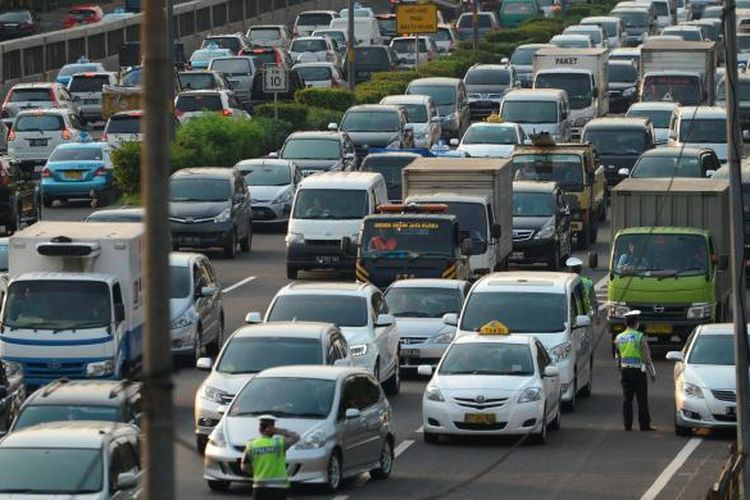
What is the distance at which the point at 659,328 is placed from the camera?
3575cm

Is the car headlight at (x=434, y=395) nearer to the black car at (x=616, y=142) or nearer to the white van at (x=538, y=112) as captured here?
the black car at (x=616, y=142)

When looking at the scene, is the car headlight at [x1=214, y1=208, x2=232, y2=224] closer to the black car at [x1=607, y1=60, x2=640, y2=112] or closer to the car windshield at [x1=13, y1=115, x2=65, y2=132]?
the car windshield at [x1=13, y1=115, x2=65, y2=132]

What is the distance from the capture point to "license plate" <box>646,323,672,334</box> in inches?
1405

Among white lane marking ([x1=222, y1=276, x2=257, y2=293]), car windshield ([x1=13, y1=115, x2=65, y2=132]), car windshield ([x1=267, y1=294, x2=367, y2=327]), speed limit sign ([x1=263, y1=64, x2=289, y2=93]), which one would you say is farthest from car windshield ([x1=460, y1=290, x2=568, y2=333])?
car windshield ([x1=13, y1=115, x2=65, y2=132])

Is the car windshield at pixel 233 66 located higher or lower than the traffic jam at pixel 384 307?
higher

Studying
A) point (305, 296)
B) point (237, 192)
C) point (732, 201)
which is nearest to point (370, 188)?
point (237, 192)

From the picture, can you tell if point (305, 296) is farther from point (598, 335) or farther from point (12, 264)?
point (598, 335)

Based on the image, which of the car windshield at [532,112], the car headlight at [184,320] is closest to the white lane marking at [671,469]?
the car headlight at [184,320]

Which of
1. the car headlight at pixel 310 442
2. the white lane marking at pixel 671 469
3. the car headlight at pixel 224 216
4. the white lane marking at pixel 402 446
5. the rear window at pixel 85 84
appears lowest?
the white lane marking at pixel 671 469

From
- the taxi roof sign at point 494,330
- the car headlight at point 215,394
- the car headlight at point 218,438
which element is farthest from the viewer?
the taxi roof sign at point 494,330

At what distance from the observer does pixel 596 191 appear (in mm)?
49906

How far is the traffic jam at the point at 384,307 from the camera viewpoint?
25375 millimetres

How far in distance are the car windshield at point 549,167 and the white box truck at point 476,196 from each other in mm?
5447

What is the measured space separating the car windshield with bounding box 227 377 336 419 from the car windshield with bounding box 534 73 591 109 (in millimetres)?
40325
